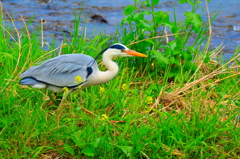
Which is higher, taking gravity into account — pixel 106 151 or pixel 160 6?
pixel 160 6

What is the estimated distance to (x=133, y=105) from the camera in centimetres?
412

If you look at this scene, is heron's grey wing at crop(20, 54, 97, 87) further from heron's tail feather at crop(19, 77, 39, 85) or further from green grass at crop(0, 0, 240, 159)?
green grass at crop(0, 0, 240, 159)

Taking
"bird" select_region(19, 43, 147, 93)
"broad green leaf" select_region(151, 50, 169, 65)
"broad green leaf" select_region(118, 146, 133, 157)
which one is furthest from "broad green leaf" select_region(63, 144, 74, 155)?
"broad green leaf" select_region(151, 50, 169, 65)

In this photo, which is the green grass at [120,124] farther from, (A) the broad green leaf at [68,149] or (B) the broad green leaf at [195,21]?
(B) the broad green leaf at [195,21]

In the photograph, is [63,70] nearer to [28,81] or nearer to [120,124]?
[28,81]

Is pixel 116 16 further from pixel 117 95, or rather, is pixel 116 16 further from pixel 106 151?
pixel 106 151

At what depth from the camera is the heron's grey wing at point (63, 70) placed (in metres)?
4.09

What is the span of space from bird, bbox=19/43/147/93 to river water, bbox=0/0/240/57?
301cm

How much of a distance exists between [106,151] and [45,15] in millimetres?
5670

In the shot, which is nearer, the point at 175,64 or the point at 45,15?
the point at 175,64

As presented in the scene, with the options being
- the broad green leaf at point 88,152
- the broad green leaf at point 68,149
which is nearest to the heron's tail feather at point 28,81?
the broad green leaf at point 68,149

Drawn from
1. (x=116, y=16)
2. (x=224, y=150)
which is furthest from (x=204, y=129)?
(x=116, y=16)

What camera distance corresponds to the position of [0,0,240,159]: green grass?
3.29 m

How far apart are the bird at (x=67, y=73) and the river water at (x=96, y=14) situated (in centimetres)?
301
